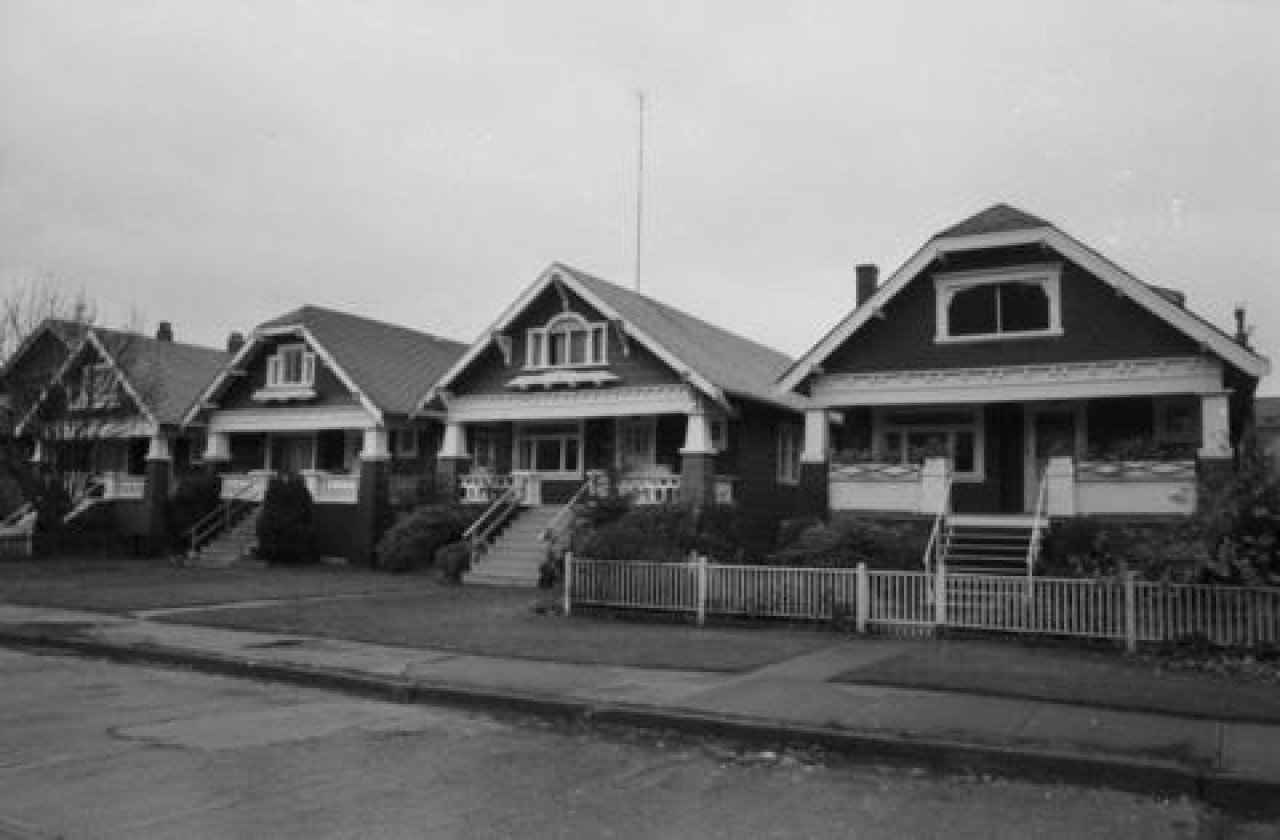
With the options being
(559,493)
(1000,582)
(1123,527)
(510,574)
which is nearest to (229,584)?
(510,574)

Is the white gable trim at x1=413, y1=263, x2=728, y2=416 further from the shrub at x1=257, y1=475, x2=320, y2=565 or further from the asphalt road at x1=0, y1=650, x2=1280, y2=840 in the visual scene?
the asphalt road at x1=0, y1=650, x2=1280, y2=840

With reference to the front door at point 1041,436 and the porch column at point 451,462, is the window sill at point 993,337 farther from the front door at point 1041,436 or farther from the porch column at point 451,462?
the porch column at point 451,462

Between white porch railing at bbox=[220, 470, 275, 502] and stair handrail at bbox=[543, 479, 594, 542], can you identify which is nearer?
stair handrail at bbox=[543, 479, 594, 542]

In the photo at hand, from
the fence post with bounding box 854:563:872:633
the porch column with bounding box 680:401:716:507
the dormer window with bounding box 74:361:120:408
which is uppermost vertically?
the dormer window with bounding box 74:361:120:408

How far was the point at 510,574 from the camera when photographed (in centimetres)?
2481

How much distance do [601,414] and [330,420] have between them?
929 cm

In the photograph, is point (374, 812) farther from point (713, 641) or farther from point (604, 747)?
point (713, 641)

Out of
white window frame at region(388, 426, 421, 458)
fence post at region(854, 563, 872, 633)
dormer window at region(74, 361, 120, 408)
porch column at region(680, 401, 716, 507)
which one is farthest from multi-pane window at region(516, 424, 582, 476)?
fence post at region(854, 563, 872, 633)

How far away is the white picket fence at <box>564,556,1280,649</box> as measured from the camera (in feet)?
43.7

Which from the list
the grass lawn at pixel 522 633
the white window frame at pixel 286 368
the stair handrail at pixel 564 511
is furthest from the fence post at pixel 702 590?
the white window frame at pixel 286 368

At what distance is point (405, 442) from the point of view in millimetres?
33469

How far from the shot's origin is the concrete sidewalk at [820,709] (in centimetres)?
798

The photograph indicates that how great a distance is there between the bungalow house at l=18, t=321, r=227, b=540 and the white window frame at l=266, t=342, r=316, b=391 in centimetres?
397

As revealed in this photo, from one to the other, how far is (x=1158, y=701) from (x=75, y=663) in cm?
1255
